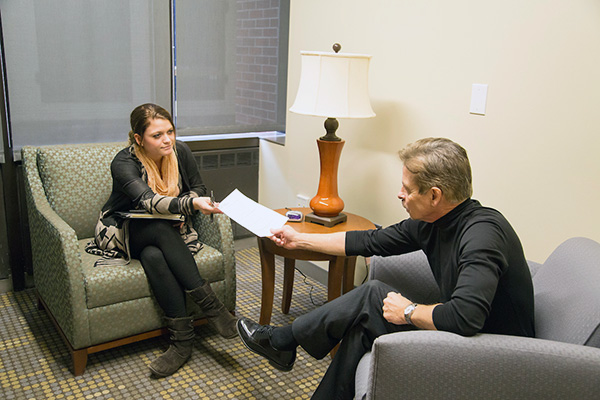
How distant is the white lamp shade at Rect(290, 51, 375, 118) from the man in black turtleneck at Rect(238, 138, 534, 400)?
25.9 inches

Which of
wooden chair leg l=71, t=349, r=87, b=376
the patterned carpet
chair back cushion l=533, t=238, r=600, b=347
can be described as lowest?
the patterned carpet

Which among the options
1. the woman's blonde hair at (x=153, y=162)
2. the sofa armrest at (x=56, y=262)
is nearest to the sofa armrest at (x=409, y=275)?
the woman's blonde hair at (x=153, y=162)

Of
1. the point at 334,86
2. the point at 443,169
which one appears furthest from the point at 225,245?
the point at 443,169

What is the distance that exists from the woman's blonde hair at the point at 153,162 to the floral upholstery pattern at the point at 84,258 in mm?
255

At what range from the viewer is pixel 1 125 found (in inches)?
103

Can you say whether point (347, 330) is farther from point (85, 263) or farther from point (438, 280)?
point (85, 263)

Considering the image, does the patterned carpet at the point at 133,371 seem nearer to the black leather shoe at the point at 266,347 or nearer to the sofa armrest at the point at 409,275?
the black leather shoe at the point at 266,347

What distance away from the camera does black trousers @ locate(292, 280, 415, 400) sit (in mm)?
1673

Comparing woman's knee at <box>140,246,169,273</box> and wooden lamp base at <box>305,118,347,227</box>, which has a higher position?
wooden lamp base at <box>305,118,347,227</box>

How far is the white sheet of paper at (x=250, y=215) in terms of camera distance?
213 cm

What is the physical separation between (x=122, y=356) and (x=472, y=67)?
1931 millimetres

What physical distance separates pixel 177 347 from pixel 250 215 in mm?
647

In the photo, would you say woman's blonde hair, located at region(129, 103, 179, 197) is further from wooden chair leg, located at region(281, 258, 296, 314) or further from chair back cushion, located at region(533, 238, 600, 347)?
chair back cushion, located at region(533, 238, 600, 347)

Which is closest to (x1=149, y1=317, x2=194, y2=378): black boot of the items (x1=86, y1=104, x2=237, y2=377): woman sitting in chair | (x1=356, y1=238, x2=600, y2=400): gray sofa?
(x1=86, y1=104, x2=237, y2=377): woman sitting in chair
